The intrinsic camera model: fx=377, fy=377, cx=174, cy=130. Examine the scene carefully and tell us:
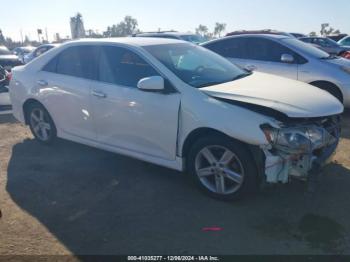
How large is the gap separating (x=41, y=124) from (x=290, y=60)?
4695 millimetres

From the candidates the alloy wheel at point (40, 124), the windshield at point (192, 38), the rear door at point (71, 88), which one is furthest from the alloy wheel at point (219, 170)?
the windshield at point (192, 38)

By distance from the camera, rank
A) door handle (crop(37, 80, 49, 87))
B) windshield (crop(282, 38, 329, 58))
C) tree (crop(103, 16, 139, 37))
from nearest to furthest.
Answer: door handle (crop(37, 80, 49, 87))
windshield (crop(282, 38, 329, 58))
tree (crop(103, 16, 139, 37))

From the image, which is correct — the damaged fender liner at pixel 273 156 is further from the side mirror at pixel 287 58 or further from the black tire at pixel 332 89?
the side mirror at pixel 287 58

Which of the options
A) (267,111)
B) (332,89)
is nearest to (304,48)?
(332,89)

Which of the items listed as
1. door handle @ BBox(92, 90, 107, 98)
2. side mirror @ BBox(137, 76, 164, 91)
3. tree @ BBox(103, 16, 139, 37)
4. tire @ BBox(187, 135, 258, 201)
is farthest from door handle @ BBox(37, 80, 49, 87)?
tree @ BBox(103, 16, 139, 37)

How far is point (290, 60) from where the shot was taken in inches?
286

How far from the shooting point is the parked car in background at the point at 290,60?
6.97 meters

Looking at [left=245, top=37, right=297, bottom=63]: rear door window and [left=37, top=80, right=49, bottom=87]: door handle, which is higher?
[left=245, top=37, right=297, bottom=63]: rear door window

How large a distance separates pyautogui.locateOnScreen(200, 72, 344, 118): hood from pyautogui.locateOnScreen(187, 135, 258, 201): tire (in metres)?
0.46

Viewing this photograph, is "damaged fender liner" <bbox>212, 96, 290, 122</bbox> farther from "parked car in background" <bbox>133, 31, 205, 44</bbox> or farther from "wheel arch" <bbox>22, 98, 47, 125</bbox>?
"parked car in background" <bbox>133, 31, 205, 44</bbox>

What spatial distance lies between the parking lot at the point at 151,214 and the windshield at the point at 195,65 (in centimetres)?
123

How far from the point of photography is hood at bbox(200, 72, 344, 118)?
11.8 ft

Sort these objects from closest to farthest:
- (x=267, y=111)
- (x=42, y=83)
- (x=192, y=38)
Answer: (x=267, y=111) → (x=42, y=83) → (x=192, y=38)

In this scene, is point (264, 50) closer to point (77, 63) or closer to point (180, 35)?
point (77, 63)
